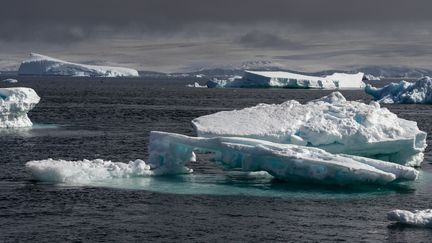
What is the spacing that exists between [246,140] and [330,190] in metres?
3.73

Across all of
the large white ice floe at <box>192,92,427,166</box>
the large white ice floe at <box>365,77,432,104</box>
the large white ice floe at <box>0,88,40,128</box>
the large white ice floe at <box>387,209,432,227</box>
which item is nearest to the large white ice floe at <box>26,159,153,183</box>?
the large white ice floe at <box>192,92,427,166</box>

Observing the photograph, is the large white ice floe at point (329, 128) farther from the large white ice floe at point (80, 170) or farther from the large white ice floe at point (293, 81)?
the large white ice floe at point (293, 81)

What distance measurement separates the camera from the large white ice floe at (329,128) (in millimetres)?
31266

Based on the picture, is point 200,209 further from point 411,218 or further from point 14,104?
point 14,104

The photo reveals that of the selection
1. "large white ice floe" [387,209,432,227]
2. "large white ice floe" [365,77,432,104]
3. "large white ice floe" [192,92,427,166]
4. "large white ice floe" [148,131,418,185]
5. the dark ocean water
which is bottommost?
the dark ocean water

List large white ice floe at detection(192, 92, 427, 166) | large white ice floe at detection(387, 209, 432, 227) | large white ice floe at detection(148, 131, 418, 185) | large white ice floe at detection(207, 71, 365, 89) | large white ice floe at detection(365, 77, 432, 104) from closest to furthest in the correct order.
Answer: large white ice floe at detection(387, 209, 432, 227) < large white ice floe at detection(148, 131, 418, 185) < large white ice floe at detection(192, 92, 427, 166) < large white ice floe at detection(365, 77, 432, 104) < large white ice floe at detection(207, 71, 365, 89)

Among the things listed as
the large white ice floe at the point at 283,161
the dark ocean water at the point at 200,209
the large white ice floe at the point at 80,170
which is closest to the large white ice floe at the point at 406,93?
the dark ocean water at the point at 200,209

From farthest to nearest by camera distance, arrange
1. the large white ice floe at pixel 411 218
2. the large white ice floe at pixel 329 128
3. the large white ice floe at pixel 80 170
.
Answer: the large white ice floe at pixel 329 128 → the large white ice floe at pixel 80 170 → the large white ice floe at pixel 411 218

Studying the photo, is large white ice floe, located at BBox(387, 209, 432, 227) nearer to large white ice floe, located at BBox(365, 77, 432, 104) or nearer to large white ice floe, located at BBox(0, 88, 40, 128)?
large white ice floe, located at BBox(0, 88, 40, 128)

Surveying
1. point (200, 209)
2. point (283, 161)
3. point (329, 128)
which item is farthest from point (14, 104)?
point (200, 209)

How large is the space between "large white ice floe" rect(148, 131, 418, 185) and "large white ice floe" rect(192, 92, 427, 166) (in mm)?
1449

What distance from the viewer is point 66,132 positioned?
4916 cm

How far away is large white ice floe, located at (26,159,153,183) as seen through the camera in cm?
2866

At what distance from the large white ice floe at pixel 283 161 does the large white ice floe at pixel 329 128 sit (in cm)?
145
